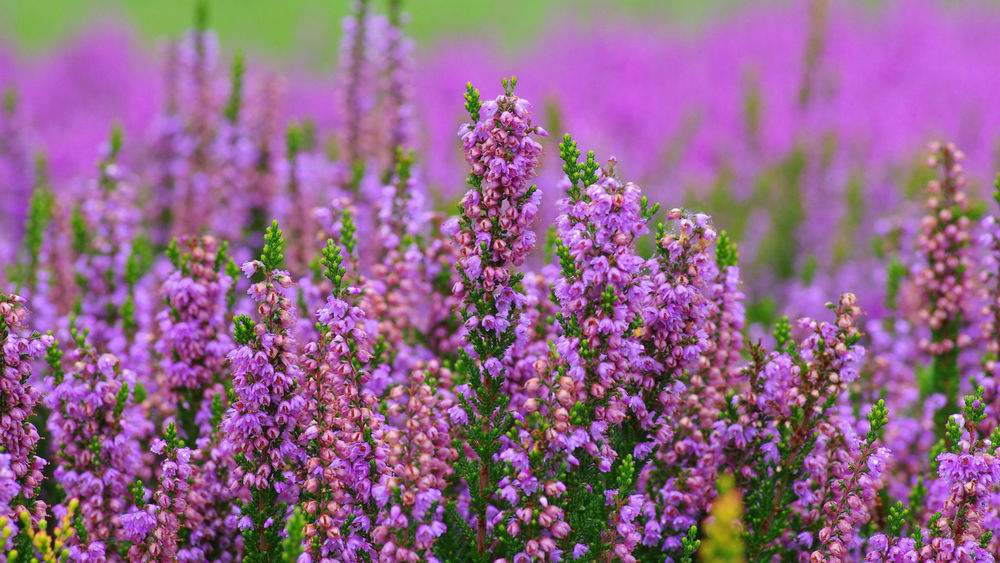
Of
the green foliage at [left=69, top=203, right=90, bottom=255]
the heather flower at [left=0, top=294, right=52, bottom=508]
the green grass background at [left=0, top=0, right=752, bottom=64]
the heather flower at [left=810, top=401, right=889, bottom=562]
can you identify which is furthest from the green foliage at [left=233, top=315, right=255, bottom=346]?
the green grass background at [left=0, top=0, right=752, bottom=64]

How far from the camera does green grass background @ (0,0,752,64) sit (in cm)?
3200

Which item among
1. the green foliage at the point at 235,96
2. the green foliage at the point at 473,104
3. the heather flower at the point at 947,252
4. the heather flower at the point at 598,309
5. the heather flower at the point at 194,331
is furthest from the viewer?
the green foliage at the point at 235,96

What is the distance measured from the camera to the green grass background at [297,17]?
3200 centimetres

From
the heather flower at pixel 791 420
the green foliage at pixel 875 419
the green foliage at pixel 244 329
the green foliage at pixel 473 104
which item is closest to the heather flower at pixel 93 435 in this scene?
the green foliage at pixel 244 329

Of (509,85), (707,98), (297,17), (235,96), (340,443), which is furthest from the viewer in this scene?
(297,17)

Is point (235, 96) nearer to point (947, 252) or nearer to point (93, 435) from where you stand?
point (93, 435)

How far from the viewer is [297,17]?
36781 millimetres

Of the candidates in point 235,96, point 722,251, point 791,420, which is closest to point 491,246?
point 722,251

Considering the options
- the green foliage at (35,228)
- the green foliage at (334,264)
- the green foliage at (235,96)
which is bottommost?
the green foliage at (334,264)

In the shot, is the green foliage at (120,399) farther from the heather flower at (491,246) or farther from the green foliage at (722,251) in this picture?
the green foliage at (722,251)

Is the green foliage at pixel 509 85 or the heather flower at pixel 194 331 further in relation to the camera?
the heather flower at pixel 194 331

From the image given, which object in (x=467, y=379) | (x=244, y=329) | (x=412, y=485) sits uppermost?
(x=467, y=379)

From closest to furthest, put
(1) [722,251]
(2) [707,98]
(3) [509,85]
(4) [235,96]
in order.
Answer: (3) [509,85]
(1) [722,251]
(4) [235,96]
(2) [707,98]

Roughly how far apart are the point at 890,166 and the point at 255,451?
48.9 ft
